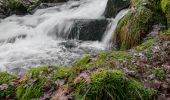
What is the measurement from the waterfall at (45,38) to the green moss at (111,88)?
16.2ft

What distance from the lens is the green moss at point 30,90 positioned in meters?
4.52

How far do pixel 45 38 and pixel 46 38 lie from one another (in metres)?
0.05

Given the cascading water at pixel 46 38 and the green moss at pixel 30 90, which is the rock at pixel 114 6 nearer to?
the cascading water at pixel 46 38

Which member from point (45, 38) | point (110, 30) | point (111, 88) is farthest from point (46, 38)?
point (111, 88)

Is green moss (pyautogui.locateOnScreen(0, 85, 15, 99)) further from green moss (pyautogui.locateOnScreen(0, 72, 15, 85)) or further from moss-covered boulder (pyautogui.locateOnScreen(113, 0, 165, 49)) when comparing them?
moss-covered boulder (pyautogui.locateOnScreen(113, 0, 165, 49))

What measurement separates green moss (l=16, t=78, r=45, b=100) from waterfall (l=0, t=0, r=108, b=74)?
3809 millimetres

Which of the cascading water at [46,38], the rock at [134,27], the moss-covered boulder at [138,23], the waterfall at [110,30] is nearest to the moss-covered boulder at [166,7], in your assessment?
the moss-covered boulder at [138,23]

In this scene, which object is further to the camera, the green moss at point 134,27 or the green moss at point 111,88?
the green moss at point 134,27

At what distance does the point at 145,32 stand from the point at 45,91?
168 inches

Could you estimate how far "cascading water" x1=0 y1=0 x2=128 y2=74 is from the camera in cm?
930

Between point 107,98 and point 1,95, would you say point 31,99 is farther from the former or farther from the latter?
point 107,98

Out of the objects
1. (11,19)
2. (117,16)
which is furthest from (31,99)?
(11,19)

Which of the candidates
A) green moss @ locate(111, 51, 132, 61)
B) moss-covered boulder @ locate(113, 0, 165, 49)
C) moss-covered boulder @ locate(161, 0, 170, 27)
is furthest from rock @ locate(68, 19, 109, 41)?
green moss @ locate(111, 51, 132, 61)

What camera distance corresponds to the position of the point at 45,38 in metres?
12.5
